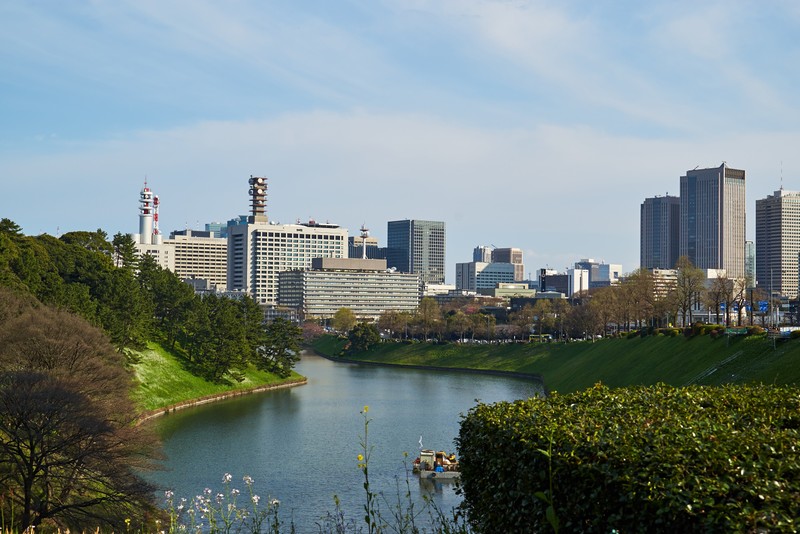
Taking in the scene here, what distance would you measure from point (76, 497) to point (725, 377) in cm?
3901

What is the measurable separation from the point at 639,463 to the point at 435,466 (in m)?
36.5

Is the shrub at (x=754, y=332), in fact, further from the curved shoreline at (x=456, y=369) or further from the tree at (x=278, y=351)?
the tree at (x=278, y=351)

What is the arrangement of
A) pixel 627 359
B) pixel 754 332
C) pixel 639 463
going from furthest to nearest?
Result: pixel 627 359 < pixel 754 332 < pixel 639 463

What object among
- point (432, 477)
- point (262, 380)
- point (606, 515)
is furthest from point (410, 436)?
point (606, 515)

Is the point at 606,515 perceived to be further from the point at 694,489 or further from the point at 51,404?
the point at 51,404

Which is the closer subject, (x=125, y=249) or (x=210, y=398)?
(x=210, y=398)

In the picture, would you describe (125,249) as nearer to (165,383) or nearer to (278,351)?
(278,351)

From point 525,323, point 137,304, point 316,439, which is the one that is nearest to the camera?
point 316,439

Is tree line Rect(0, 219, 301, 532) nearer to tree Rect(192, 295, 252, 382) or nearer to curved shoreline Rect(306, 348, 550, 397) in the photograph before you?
tree Rect(192, 295, 252, 382)

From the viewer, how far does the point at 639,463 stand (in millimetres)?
11000

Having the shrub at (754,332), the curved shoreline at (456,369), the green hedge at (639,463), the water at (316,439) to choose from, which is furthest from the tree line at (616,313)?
the green hedge at (639,463)

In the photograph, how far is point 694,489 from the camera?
9.84m

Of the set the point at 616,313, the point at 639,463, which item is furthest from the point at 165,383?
the point at 639,463

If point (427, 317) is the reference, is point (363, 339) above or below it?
below
